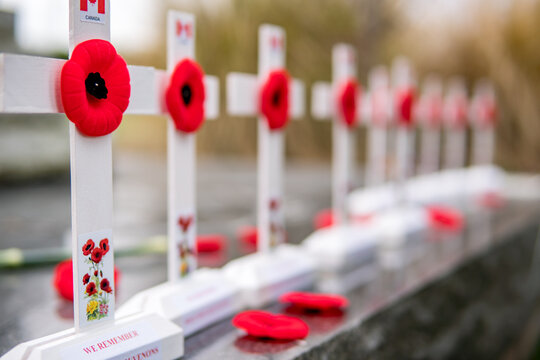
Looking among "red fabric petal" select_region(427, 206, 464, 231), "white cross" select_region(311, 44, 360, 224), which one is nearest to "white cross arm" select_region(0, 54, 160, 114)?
"white cross" select_region(311, 44, 360, 224)

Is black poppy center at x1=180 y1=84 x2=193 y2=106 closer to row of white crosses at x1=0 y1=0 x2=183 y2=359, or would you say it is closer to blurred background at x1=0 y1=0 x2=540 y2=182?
row of white crosses at x1=0 y1=0 x2=183 y2=359

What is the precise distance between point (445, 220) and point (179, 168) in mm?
820

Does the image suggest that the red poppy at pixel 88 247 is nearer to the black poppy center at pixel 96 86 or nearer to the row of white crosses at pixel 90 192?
the row of white crosses at pixel 90 192

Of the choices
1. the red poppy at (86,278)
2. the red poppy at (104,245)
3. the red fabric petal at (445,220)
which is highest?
the red poppy at (104,245)

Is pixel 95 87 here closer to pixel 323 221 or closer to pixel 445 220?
pixel 323 221

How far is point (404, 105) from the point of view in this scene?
1.14 metres

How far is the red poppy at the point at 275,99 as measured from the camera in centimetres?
77

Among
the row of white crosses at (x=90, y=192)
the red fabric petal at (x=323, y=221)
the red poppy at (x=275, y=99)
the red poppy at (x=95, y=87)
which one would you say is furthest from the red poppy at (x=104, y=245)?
the red fabric petal at (x=323, y=221)

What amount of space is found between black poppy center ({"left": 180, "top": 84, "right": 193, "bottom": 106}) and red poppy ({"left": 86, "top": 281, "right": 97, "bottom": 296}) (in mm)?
244

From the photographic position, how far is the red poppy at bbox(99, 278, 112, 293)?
0.53 m

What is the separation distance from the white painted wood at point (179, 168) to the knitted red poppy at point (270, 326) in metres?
0.10

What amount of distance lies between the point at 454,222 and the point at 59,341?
99cm

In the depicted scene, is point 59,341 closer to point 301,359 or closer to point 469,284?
point 301,359

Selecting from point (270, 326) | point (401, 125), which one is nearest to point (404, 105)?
point (401, 125)
